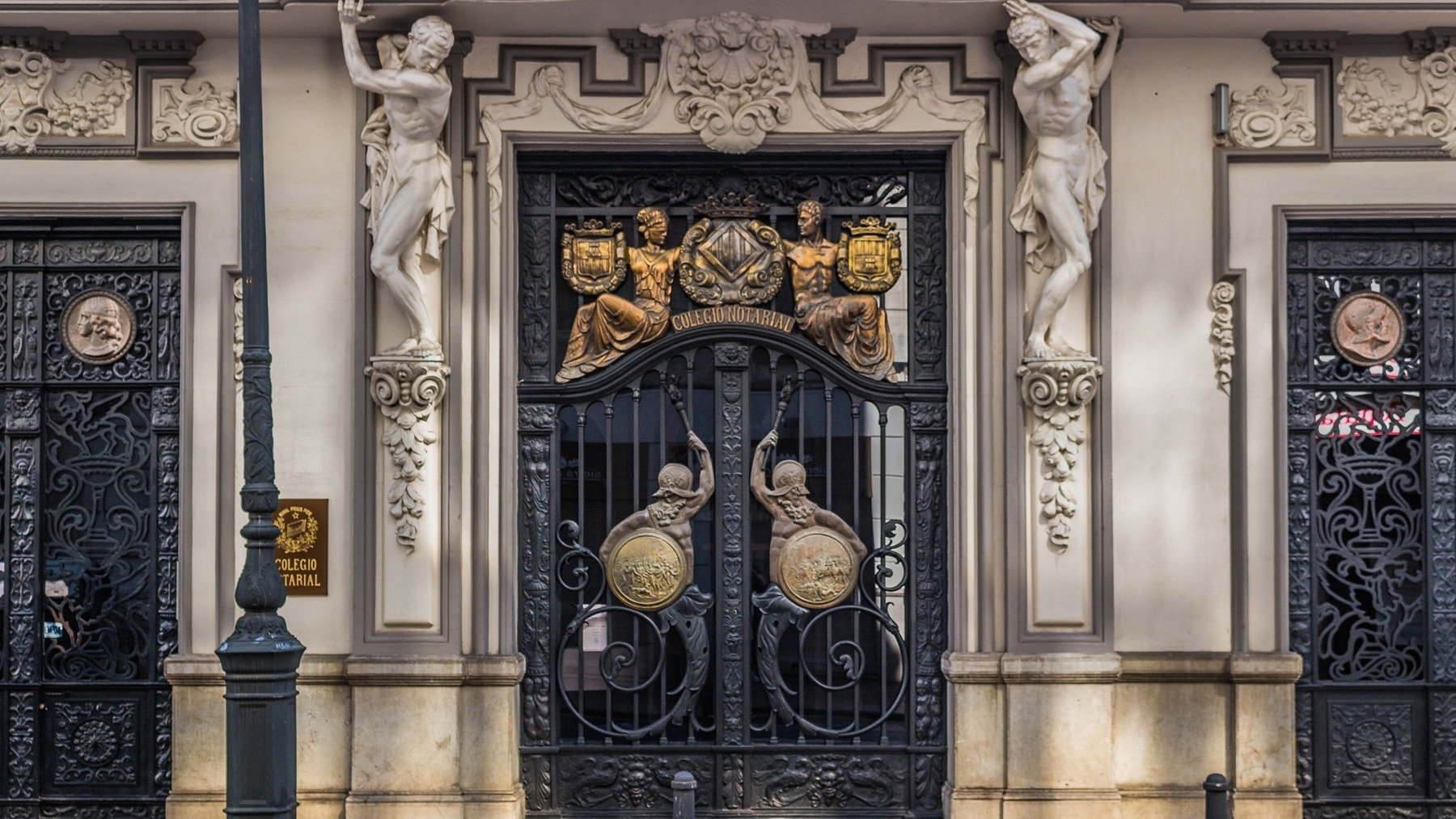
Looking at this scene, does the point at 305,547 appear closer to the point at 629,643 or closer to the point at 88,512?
the point at 88,512

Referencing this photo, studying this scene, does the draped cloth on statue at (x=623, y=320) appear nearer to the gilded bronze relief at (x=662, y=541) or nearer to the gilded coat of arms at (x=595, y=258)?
the gilded coat of arms at (x=595, y=258)

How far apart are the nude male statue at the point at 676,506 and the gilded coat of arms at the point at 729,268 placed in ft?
2.88

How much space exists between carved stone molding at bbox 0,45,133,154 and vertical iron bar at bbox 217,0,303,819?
7.55 ft

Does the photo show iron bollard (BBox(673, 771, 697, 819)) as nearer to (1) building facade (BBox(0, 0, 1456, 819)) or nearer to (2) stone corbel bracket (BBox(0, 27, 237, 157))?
(1) building facade (BBox(0, 0, 1456, 819))

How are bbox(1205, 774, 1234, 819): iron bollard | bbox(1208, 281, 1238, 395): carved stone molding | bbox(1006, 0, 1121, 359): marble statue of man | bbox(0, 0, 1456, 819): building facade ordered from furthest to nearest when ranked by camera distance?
bbox(1208, 281, 1238, 395): carved stone molding → bbox(0, 0, 1456, 819): building facade → bbox(1006, 0, 1121, 359): marble statue of man → bbox(1205, 774, 1234, 819): iron bollard

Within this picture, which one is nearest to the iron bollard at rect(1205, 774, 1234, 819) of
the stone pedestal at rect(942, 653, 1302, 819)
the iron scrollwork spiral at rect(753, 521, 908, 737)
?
the stone pedestal at rect(942, 653, 1302, 819)

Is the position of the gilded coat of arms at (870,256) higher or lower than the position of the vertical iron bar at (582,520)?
higher

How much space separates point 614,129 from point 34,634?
4622 millimetres

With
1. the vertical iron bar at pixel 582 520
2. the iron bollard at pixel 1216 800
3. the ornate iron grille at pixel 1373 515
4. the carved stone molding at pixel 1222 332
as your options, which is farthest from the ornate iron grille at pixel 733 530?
the ornate iron grille at pixel 1373 515

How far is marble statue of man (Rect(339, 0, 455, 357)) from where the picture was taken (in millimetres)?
9273

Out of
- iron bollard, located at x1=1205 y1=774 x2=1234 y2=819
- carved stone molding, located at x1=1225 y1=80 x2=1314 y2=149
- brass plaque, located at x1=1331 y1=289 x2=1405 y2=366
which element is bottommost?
iron bollard, located at x1=1205 y1=774 x2=1234 y2=819

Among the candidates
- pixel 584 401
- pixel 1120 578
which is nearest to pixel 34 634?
pixel 584 401

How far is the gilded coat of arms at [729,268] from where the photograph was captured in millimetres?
9969

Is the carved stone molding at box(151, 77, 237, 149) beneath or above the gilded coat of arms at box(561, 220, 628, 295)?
above
